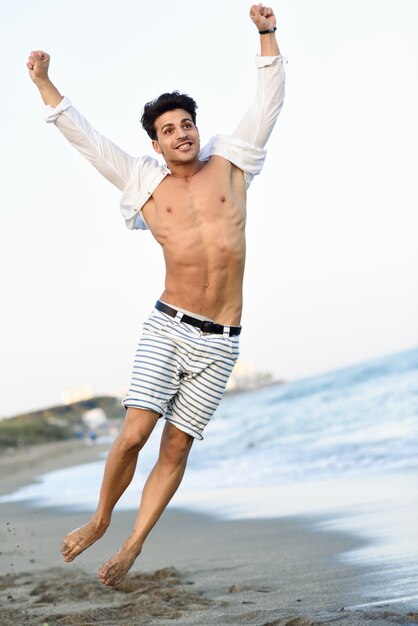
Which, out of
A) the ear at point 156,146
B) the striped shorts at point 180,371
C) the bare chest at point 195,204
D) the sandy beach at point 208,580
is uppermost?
the ear at point 156,146

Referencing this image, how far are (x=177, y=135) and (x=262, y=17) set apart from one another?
2.54ft

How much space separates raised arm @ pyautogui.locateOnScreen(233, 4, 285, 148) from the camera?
5004 mm

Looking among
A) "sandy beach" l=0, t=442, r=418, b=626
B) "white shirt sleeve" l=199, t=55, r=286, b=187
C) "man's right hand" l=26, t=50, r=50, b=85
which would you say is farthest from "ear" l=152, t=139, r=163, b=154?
"sandy beach" l=0, t=442, r=418, b=626

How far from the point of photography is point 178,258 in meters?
4.88

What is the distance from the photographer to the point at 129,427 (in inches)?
187

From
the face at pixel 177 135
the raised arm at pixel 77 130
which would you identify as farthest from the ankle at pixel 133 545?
the face at pixel 177 135

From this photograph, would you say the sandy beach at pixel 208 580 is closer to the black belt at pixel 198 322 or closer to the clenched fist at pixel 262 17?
the black belt at pixel 198 322

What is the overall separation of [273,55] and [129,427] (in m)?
2.02

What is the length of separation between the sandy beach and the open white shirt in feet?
6.98

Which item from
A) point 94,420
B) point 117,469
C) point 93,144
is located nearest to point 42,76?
point 93,144

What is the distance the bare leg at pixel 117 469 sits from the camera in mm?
4746

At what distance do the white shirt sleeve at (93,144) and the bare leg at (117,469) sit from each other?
122 centimetres

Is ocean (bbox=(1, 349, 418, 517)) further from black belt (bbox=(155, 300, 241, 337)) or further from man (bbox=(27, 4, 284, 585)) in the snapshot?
black belt (bbox=(155, 300, 241, 337))

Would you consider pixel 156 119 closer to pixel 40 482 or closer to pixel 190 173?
pixel 190 173
